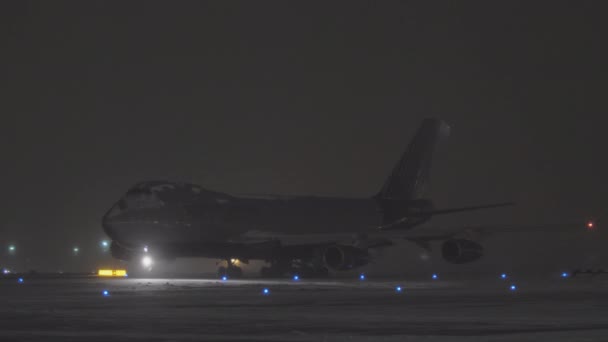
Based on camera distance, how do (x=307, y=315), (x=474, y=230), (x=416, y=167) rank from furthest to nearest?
(x=416, y=167)
(x=474, y=230)
(x=307, y=315)

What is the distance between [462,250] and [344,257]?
6.02m

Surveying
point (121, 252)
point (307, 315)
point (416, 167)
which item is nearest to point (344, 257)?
point (121, 252)

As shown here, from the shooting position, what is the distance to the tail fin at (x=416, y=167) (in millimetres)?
67875

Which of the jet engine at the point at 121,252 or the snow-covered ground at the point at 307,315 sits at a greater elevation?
the jet engine at the point at 121,252

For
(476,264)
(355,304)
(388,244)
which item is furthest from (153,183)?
(355,304)

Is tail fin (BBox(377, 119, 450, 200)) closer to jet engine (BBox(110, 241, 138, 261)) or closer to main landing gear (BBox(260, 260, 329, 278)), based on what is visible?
main landing gear (BBox(260, 260, 329, 278))

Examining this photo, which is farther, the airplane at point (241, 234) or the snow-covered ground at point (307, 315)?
the airplane at point (241, 234)

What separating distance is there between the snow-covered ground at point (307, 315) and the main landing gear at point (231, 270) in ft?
66.9

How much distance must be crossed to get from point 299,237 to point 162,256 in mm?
7379

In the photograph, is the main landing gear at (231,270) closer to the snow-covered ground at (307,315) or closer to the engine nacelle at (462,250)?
the engine nacelle at (462,250)

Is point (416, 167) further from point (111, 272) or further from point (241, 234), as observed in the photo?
point (111, 272)

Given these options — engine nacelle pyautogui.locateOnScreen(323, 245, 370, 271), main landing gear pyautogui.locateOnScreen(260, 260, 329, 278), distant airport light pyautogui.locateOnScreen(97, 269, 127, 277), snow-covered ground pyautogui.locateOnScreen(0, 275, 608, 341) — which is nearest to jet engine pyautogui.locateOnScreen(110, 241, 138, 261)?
distant airport light pyautogui.locateOnScreen(97, 269, 127, 277)

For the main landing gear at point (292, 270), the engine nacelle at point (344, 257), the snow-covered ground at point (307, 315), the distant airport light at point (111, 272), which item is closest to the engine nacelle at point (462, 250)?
the engine nacelle at point (344, 257)

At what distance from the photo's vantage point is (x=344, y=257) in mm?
49562
